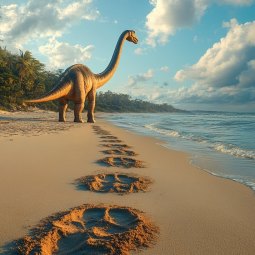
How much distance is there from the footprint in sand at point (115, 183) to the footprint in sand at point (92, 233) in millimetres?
696

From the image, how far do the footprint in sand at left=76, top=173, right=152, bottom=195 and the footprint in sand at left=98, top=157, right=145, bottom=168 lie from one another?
2.66ft

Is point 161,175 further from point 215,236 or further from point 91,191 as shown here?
point 215,236

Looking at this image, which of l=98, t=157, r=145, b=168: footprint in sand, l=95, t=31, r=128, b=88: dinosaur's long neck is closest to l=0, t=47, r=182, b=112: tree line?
l=95, t=31, r=128, b=88: dinosaur's long neck

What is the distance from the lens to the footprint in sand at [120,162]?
17.9ft

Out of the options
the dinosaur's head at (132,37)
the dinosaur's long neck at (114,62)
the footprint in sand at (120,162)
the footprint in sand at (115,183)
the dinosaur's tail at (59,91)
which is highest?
the dinosaur's head at (132,37)

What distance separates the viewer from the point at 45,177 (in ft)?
13.7

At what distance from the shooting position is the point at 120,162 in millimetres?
5742

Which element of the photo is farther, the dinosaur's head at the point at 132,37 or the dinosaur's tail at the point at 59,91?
the dinosaur's head at the point at 132,37

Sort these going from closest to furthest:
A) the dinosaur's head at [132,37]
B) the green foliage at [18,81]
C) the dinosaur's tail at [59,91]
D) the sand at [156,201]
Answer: the sand at [156,201] < the dinosaur's tail at [59,91] < the dinosaur's head at [132,37] < the green foliage at [18,81]

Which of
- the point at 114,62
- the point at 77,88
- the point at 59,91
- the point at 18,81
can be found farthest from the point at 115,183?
the point at 18,81

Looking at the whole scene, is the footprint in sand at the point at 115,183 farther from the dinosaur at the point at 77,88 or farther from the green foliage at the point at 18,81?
the green foliage at the point at 18,81

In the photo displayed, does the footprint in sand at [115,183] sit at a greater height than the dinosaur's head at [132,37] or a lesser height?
lesser

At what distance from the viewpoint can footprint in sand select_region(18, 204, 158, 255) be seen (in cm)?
223

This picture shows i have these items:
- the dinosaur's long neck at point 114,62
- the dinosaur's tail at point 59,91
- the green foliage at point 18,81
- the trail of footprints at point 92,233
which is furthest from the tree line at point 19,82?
the trail of footprints at point 92,233
